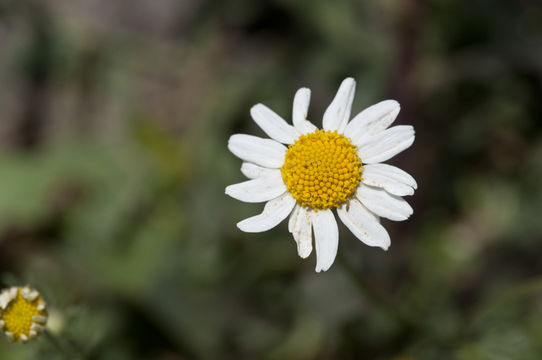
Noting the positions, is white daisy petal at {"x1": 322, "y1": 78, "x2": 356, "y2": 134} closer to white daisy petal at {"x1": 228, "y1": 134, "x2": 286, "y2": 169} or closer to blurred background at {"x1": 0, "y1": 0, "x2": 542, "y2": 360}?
white daisy petal at {"x1": 228, "y1": 134, "x2": 286, "y2": 169}

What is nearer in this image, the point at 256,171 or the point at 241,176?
the point at 256,171

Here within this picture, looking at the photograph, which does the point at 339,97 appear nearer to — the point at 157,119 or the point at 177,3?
the point at 157,119

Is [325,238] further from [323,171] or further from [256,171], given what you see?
[256,171]

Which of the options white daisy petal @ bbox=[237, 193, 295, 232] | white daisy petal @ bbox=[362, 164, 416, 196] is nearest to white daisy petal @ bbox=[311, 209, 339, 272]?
white daisy petal @ bbox=[237, 193, 295, 232]

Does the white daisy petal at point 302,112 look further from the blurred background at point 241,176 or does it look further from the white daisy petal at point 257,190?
the blurred background at point 241,176

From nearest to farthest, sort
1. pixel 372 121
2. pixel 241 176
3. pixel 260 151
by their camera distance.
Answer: pixel 372 121 < pixel 260 151 < pixel 241 176

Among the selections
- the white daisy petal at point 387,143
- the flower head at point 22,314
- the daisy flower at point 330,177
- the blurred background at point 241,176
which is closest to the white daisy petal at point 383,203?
the daisy flower at point 330,177

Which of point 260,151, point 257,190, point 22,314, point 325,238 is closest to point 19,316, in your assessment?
point 22,314
